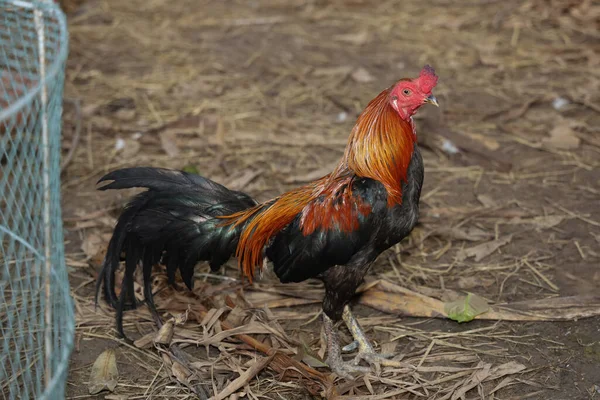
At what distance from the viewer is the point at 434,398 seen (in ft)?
12.3

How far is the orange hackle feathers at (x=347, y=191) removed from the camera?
382cm

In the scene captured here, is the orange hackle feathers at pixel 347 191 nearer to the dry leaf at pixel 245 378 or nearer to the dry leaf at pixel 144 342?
the dry leaf at pixel 245 378

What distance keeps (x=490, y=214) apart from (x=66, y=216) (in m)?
3.21

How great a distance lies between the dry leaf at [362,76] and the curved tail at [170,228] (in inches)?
147

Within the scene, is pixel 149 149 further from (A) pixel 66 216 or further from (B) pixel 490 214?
(B) pixel 490 214

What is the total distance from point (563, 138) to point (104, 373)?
4.40 metres

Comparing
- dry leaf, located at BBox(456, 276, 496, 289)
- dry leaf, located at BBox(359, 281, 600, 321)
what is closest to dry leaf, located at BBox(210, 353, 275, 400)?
dry leaf, located at BBox(359, 281, 600, 321)

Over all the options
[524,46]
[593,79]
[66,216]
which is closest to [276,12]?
[524,46]

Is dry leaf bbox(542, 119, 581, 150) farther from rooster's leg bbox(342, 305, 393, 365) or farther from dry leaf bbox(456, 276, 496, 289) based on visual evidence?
rooster's leg bbox(342, 305, 393, 365)

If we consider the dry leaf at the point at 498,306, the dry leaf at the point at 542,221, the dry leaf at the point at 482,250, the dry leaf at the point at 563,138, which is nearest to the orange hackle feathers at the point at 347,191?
the dry leaf at the point at 498,306

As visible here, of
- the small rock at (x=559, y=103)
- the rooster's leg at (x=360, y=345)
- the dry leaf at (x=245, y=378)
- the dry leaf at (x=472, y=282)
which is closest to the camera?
the dry leaf at (x=245, y=378)

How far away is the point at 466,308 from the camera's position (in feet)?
14.3

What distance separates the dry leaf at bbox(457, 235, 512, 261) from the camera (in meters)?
4.97

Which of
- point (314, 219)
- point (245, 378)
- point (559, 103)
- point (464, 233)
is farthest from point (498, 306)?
point (559, 103)
